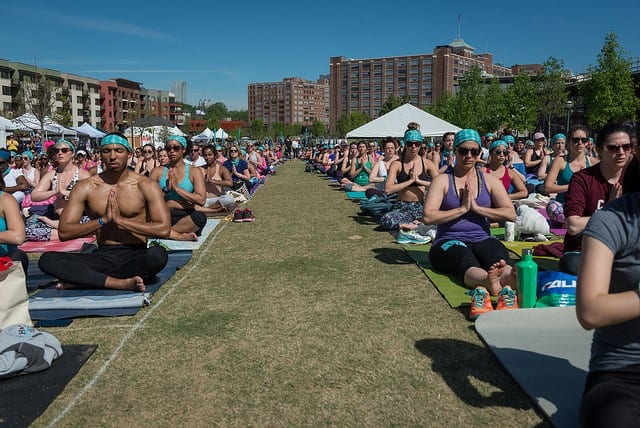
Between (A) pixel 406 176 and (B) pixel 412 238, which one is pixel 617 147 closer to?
(B) pixel 412 238

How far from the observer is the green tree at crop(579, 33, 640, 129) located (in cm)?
3656

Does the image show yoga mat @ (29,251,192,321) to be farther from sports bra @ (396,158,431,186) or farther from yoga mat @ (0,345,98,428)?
sports bra @ (396,158,431,186)

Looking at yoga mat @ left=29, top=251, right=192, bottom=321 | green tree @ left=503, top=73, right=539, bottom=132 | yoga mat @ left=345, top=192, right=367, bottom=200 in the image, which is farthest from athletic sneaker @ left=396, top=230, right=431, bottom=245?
green tree @ left=503, top=73, right=539, bottom=132

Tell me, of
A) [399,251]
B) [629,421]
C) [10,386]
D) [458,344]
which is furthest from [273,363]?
[399,251]

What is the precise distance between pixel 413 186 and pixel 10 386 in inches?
257

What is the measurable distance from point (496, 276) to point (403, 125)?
44.5 feet

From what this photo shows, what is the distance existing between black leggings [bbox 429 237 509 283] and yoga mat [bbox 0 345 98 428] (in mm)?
3348

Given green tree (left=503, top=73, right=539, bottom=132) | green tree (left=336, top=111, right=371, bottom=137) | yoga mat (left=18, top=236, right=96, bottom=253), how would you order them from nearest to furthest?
yoga mat (left=18, top=236, right=96, bottom=253) < green tree (left=503, top=73, right=539, bottom=132) < green tree (left=336, top=111, right=371, bottom=137)

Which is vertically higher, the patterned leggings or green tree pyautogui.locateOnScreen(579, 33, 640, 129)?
green tree pyautogui.locateOnScreen(579, 33, 640, 129)

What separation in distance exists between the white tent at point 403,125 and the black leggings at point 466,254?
39.5 ft

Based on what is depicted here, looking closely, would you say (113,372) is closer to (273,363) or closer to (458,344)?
(273,363)

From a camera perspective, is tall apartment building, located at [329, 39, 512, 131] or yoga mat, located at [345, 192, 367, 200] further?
tall apartment building, located at [329, 39, 512, 131]

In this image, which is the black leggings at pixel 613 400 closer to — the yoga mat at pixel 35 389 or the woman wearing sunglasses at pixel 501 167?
the yoga mat at pixel 35 389

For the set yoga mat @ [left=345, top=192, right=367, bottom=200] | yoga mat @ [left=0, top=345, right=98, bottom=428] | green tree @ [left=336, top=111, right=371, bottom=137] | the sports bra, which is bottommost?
yoga mat @ [left=0, top=345, right=98, bottom=428]
